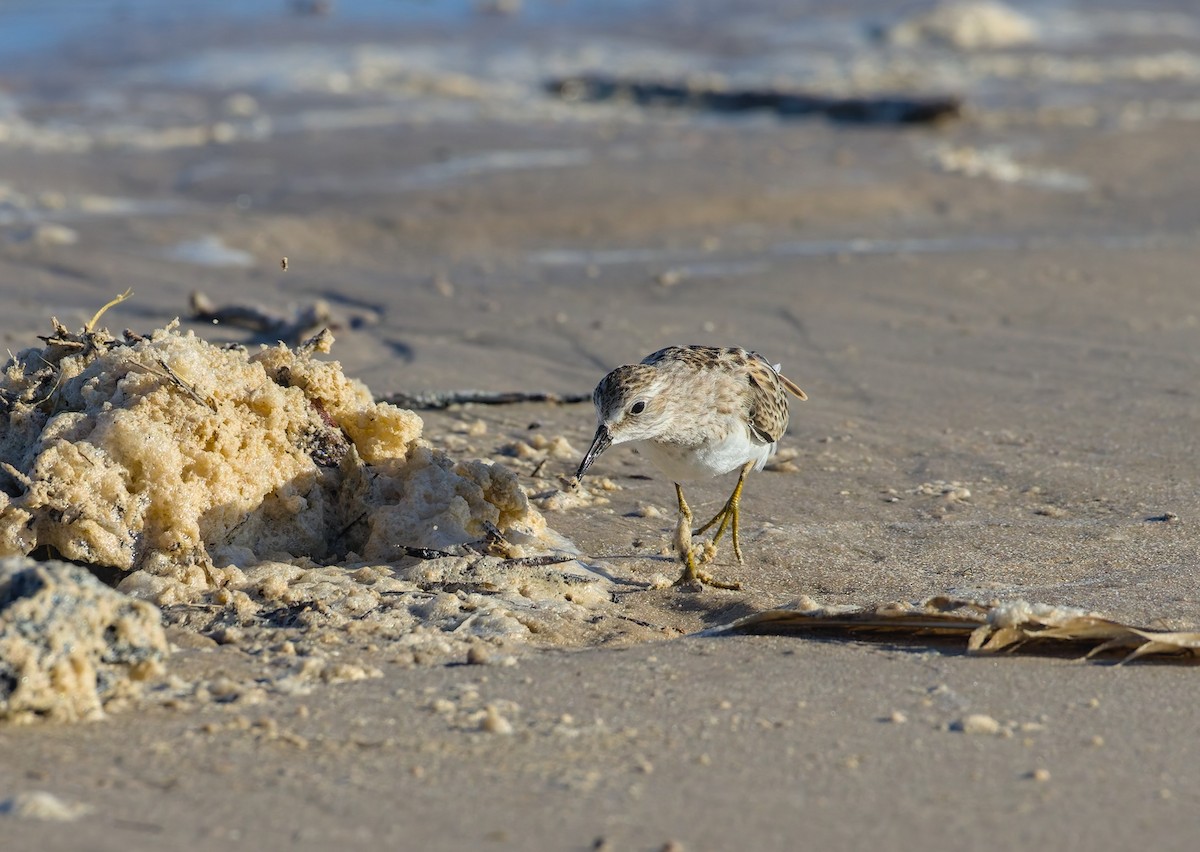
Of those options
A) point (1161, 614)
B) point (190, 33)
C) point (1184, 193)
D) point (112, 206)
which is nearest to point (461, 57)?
point (190, 33)

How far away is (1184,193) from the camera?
36.7ft

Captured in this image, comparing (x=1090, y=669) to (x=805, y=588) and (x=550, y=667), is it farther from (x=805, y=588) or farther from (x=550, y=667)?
(x=550, y=667)

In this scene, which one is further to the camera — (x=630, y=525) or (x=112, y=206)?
(x=112, y=206)

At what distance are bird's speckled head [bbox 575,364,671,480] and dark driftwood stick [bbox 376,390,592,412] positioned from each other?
164 centimetres

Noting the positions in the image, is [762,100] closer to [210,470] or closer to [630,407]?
[630,407]

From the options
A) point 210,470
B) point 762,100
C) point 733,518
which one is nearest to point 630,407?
point 733,518

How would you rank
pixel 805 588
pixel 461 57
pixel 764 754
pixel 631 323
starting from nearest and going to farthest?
1. pixel 764 754
2. pixel 805 588
3. pixel 631 323
4. pixel 461 57

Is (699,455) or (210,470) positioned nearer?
(210,470)

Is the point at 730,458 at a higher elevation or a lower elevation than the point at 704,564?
higher

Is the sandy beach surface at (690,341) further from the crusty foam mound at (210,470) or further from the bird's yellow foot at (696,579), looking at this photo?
the crusty foam mound at (210,470)

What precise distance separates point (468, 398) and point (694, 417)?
179 cm

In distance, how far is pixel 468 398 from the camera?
6.25 metres

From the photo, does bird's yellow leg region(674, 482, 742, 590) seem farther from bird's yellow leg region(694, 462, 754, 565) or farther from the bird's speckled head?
the bird's speckled head

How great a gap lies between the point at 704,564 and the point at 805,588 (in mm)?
357
